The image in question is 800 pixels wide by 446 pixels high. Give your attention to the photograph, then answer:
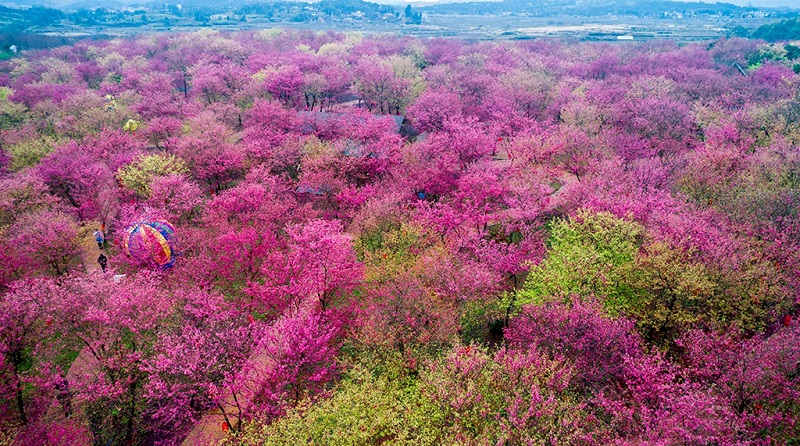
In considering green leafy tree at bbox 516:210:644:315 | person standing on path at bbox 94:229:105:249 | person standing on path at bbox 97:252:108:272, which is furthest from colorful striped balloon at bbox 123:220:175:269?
green leafy tree at bbox 516:210:644:315

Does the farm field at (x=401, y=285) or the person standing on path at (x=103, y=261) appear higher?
the farm field at (x=401, y=285)

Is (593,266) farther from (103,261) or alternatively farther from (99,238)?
(99,238)

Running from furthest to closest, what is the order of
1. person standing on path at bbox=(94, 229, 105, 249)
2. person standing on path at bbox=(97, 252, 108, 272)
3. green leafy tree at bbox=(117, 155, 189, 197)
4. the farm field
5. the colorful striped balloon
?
green leafy tree at bbox=(117, 155, 189, 197) → person standing on path at bbox=(94, 229, 105, 249) → person standing on path at bbox=(97, 252, 108, 272) → the colorful striped balloon → the farm field

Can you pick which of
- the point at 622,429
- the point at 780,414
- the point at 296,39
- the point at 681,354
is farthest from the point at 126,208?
the point at 296,39

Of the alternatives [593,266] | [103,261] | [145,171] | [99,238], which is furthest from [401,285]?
[99,238]

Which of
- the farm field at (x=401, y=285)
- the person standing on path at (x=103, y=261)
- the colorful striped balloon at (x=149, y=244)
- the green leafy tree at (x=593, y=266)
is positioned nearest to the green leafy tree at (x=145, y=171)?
the farm field at (x=401, y=285)

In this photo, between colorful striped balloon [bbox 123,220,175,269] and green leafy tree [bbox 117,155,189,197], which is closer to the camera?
colorful striped balloon [bbox 123,220,175,269]

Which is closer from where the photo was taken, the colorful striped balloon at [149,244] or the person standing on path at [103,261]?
the colorful striped balloon at [149,244]

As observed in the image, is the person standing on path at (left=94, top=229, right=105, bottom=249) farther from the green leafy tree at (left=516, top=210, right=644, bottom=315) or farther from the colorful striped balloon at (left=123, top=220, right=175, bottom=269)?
the green leafy tree at (left=516, top=210, right=644, bottom=315)

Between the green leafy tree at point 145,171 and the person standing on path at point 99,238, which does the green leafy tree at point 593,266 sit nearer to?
the green leafy tree at point 145,171
